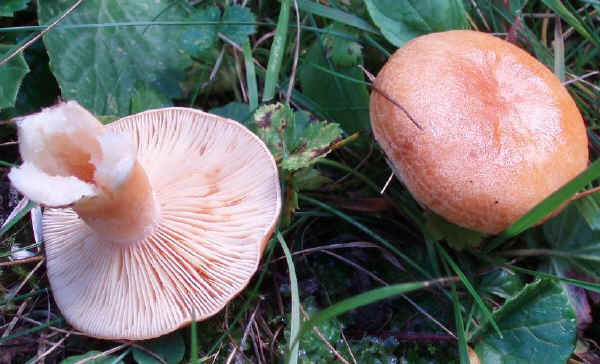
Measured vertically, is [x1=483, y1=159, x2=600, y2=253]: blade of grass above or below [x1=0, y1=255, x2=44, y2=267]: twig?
above

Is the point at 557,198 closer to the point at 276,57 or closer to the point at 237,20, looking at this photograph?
the point at 276,57

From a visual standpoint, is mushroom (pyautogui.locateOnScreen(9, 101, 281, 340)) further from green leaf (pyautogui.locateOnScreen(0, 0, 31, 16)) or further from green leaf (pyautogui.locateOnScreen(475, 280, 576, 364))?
green leaf (pyautogui.locateOnScreen(475, 280, 576, 364))

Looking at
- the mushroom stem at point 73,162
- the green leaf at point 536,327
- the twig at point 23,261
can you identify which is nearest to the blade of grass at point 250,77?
the mushroom stem at point 73,162

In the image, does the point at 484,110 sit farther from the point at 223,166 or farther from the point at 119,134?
the point at 119,134

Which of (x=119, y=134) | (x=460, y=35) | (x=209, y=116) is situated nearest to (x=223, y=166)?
(x=209, y=116)

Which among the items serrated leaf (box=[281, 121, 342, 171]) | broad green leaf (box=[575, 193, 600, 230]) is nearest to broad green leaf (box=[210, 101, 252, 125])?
serrated leaf (box=[281, 121, 342, 171])

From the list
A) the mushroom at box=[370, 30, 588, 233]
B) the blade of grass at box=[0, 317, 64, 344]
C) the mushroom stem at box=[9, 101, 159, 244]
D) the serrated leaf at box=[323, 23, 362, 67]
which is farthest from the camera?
the serrated leaf at box=[323, 23, 362, 67]
